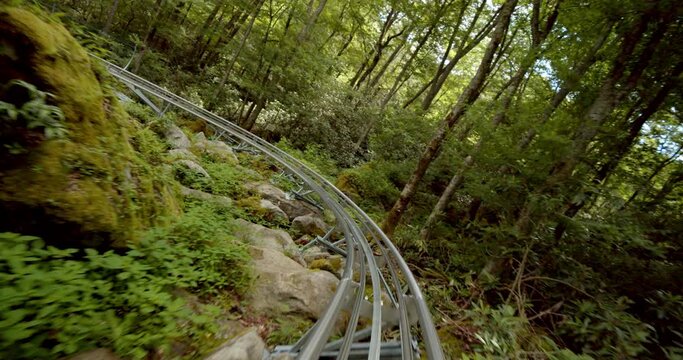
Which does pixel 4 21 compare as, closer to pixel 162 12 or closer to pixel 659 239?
pixel 659 239

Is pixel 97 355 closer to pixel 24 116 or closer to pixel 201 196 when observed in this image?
pixel 24 116

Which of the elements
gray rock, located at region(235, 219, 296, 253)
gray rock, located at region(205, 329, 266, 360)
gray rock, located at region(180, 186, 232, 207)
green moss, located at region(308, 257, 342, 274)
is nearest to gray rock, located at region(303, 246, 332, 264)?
green moss, located at region(308, 257, 342, 274)

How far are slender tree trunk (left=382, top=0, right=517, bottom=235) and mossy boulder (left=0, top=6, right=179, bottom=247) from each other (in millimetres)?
6020

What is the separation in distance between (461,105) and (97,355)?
8.08 m

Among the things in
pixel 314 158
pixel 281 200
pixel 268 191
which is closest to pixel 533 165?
pixel 281 200

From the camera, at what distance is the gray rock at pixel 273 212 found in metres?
7.50

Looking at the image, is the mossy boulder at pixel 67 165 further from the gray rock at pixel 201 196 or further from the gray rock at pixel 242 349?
the gray rock at pixel 201 196

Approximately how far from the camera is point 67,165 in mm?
3057

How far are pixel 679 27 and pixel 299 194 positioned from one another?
9.39 m

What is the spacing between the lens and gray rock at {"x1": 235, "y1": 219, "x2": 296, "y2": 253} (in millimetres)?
5613

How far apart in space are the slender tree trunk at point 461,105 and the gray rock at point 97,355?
272 inches

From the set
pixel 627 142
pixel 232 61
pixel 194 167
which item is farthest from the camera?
pixel 232 61

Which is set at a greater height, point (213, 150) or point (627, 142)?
point (627, 142)

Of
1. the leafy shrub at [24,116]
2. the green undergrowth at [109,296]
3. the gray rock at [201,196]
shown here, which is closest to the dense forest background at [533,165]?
the leafy shrub at [24,116]
